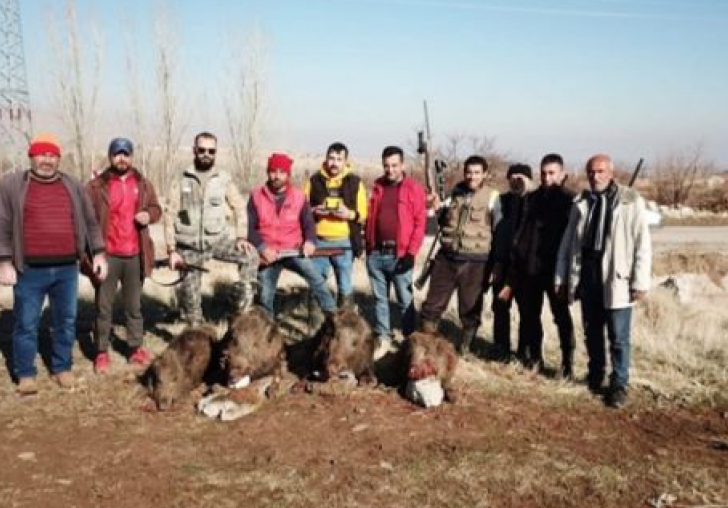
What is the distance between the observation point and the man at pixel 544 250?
6.57 meters

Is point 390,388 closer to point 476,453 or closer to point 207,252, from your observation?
point 476,453

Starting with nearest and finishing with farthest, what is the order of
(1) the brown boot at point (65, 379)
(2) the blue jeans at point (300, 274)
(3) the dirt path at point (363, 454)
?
(3) the dirt path at point (363, 454), (1) the brown boot at point (65, 379), (2) the blue jeans at point (300, 274)

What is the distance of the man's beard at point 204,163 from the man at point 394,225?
67.0 inches

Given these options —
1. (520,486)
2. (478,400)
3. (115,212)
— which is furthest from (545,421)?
(115,212)

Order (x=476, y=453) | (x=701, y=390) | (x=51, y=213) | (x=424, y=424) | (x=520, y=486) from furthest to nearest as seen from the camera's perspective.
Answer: (x=701, y=390) < (x=51, y=213) < (x=424, y=424) < (x=476, y=453) < (x=520, y=486)

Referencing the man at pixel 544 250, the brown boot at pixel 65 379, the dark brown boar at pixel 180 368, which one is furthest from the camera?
the man at pixel 544 250

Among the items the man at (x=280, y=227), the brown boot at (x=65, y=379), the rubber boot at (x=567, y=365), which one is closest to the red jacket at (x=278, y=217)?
the man at (x=280, y=227)

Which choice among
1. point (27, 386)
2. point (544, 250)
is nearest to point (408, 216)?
point (544, 250)

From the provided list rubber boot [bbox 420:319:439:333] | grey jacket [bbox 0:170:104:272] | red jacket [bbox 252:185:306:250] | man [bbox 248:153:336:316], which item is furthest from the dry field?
red jacket [bbox 252:185:306:250]

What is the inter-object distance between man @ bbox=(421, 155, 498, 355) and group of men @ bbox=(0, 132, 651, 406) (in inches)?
0.6

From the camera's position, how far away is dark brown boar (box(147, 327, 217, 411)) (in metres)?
5.90

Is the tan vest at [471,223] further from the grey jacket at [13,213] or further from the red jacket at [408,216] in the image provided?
the grey jacket at [13,213]

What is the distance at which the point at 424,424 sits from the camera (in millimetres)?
5609

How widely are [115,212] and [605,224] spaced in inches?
177
